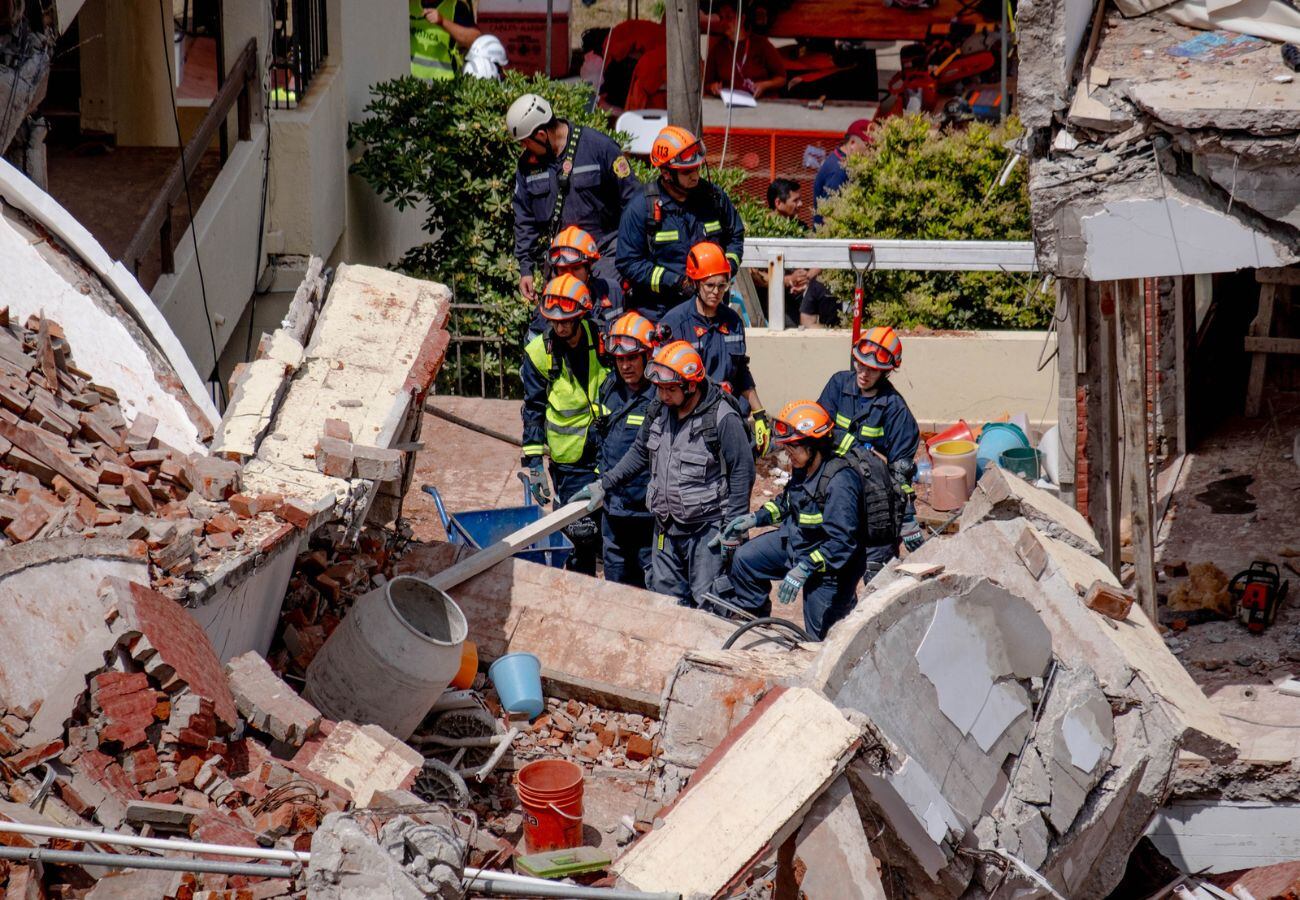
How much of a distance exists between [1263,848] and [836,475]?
2.57m

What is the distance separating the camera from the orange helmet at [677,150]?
8.95 metres

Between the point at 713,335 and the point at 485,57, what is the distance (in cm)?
858

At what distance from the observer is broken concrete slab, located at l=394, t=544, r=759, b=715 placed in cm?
752

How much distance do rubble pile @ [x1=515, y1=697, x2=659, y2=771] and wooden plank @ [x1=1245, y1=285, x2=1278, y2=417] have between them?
5.19 meters

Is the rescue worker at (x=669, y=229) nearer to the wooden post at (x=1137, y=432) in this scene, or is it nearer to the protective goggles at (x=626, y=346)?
the protective goggles at (x=626, y=346)

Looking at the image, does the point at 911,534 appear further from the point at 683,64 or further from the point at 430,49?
the point at 430,49

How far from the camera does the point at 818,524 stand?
299 inches

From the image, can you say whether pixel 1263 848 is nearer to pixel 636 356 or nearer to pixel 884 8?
pixel 636 356

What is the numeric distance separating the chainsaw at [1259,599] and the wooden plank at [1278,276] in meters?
2.48

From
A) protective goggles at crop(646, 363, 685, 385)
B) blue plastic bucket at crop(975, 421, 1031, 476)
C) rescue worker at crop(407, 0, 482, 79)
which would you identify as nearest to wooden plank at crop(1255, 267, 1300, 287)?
blue plastic bucket at crop(975, 421, 1031, 476)

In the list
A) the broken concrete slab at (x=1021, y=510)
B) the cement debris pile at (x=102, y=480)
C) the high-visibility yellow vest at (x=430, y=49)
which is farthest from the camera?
the high-visibility yellow vest at (x=430, y=49)

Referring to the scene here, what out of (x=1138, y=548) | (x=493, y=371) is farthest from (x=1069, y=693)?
(x=493, y=371)

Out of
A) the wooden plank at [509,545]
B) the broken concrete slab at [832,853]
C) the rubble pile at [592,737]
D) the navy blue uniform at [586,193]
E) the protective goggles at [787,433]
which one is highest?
the navy blue uniform at [586,193]

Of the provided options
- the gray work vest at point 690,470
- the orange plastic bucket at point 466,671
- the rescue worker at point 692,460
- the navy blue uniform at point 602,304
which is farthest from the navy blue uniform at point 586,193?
the orange plastic bucket at point 466,671
